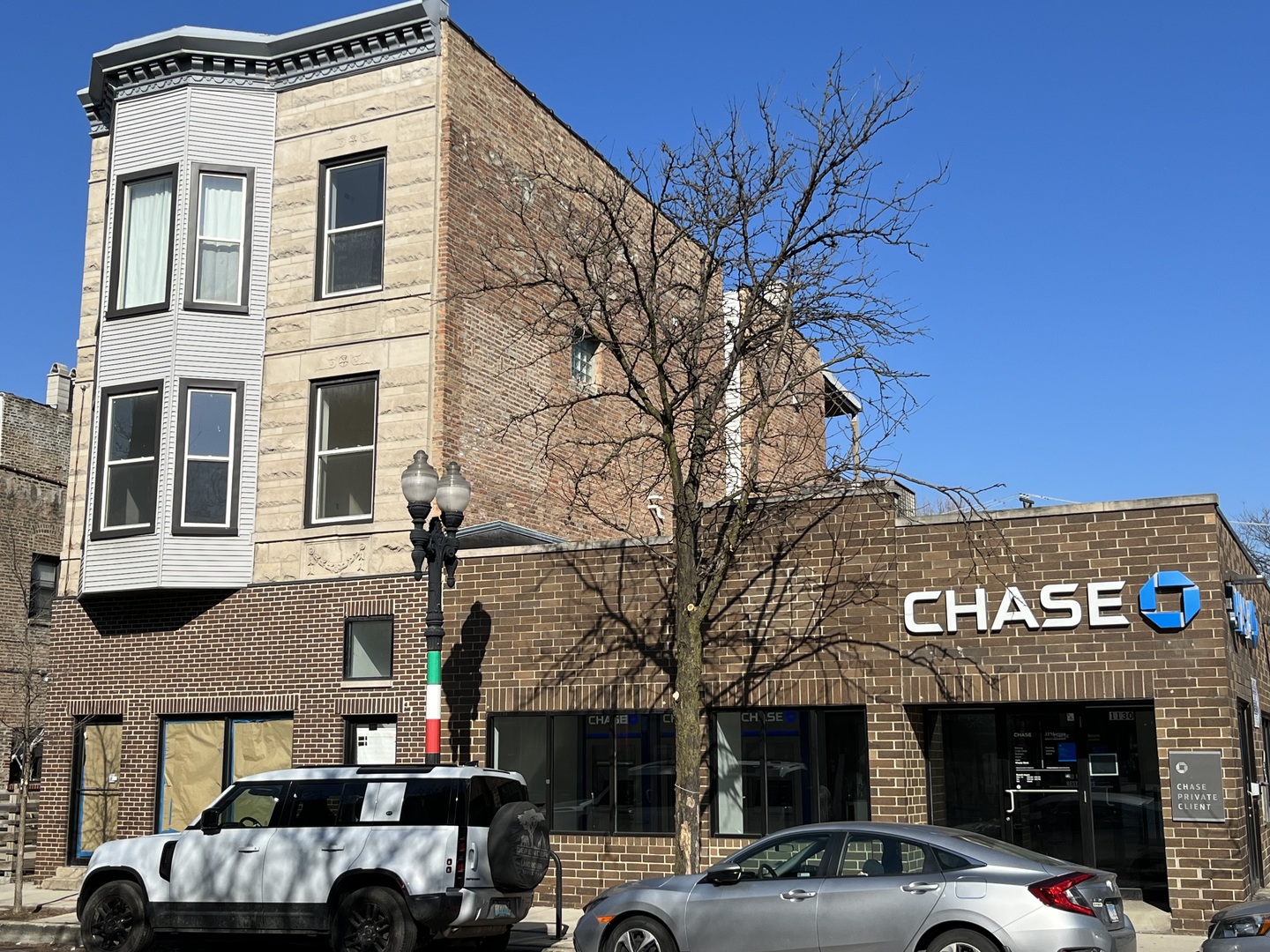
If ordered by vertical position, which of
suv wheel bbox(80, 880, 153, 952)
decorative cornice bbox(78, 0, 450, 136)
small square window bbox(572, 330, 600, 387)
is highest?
decorative cornice bbox(78, 0, 450, 136)

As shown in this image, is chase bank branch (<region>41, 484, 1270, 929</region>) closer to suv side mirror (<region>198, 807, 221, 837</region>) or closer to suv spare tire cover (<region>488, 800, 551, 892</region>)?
suv spare tire cover (<region>488, 800, 551, 892</region>)

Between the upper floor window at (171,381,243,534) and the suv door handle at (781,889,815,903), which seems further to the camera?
the upper floor window at (171,381,243,534)

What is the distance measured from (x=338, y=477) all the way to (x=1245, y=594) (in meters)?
12.8

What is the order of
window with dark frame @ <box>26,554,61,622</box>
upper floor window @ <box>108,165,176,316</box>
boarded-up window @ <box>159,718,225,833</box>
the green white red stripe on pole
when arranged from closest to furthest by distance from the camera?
the green white red stripe on pole, boarded-up window @ <box>159,718,225,833</box>, upper floor window @ <box>108,165,176,316</box>, window with dark frame @ <box>26,554,61,622</box>

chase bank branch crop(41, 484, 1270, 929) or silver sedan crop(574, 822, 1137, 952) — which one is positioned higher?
chase bank branch crop(41, 484, 1270, 929)

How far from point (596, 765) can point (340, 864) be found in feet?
18.0

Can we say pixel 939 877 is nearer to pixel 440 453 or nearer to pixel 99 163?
pixel 440 453

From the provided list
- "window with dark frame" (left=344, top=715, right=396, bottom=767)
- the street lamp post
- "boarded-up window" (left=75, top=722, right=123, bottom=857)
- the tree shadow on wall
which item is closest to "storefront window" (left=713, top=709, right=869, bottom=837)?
the tree shadow on wall

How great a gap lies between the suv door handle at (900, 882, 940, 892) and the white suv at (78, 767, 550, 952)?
4277 millimetres

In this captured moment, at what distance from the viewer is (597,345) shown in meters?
24.7

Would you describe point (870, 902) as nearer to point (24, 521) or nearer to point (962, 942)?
point (962, 942)

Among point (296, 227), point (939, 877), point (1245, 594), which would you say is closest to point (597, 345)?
point (296, 227)

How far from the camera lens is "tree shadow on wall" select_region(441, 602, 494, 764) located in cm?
1870

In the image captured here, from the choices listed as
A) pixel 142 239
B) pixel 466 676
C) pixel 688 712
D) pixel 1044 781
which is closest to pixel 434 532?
pixel 688 712
